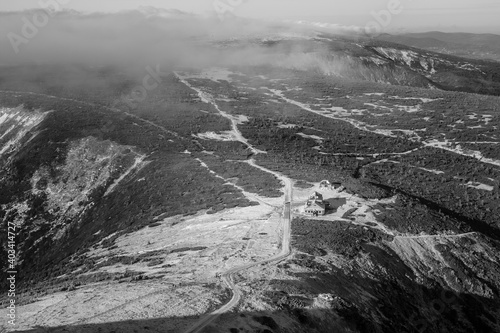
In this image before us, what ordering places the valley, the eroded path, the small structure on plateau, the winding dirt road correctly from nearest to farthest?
the winding dirt road, the eroded path, the valley, the small structure on plateau

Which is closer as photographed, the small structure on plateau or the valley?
the valley

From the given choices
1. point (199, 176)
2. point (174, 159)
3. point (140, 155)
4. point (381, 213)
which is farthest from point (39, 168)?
point (381, 213)

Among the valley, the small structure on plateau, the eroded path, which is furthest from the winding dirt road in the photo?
the small structure on plateau

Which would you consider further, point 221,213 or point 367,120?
point 367,120

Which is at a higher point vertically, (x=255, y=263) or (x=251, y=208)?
(x=255, y=263)

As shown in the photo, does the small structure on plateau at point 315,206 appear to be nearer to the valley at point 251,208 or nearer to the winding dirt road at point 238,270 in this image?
the valley at point 251,208

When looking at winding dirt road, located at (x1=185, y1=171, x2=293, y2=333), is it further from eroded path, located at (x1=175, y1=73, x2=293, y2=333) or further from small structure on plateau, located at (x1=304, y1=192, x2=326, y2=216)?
small structure on plateau, located at (x1=304, y1=192, x2=326, y2=216)

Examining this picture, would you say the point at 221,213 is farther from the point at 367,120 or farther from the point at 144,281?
the point at 367,120

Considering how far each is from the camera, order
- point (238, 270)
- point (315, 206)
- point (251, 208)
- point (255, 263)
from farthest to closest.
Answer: point (251, 208), point (315, 206), point (255, 263), point (238, 270)

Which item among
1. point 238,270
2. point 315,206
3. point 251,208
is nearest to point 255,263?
point 238,270

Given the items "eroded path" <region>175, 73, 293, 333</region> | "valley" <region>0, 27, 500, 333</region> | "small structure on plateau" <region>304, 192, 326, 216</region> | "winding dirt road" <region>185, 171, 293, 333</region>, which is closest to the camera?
"winding dirt road" <region>185, 171, 293, 333</region>

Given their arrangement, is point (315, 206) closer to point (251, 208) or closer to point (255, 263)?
point (251, 208)
